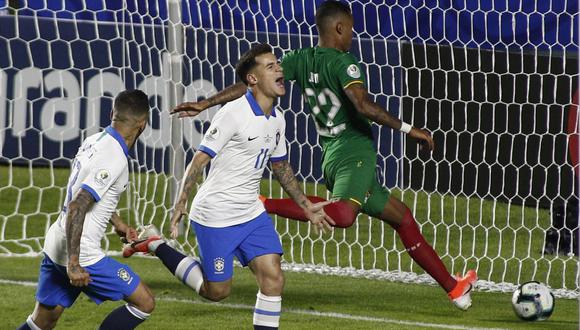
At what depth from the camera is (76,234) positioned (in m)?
5.77

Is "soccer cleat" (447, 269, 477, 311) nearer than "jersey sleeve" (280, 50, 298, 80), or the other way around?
"soccer cleat" (447, 269, 477, 311)

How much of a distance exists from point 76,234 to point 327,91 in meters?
2.49

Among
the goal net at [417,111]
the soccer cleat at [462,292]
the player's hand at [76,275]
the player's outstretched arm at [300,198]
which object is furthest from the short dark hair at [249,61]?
the goal net at [417,111]

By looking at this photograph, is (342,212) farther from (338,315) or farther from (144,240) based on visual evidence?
(144,240)

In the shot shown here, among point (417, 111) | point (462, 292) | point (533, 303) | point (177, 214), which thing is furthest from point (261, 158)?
point (417, 111)

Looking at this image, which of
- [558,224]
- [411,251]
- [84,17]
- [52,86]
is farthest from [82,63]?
[411,251]

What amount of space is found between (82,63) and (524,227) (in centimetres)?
474

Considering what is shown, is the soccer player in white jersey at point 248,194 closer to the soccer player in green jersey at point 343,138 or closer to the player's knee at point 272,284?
the player's knee at point 272,284

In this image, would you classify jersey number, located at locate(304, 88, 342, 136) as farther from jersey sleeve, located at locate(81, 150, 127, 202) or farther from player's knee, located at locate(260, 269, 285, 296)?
jersey sleeve, located at locate(81, 150, 127, 202)

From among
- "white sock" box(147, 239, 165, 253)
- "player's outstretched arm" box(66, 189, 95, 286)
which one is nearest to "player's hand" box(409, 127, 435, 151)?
"white sock" box(147, 239, 165, 253)

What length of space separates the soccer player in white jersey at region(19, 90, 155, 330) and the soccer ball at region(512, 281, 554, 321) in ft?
8.55

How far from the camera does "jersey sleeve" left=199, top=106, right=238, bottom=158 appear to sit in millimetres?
6496

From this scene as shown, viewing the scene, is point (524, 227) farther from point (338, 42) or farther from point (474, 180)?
point (338, 42)

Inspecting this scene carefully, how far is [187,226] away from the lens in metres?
11.5
